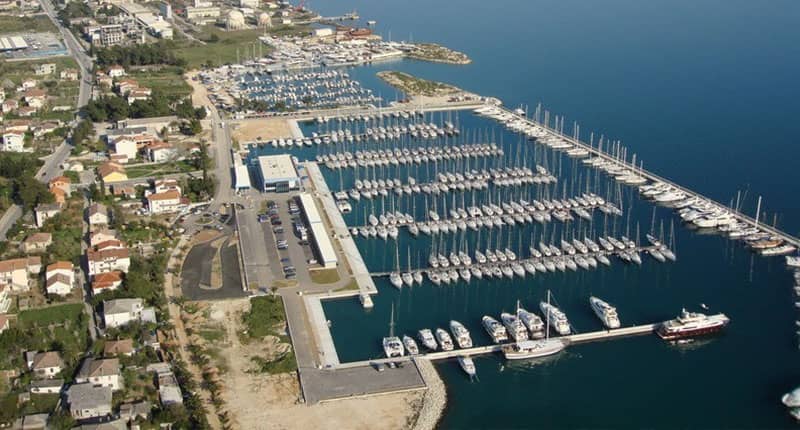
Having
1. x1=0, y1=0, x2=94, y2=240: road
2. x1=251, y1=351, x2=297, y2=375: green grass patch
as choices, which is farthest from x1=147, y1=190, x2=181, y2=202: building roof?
x1=251, y1=351, x2=297, y2=375: green grass patch

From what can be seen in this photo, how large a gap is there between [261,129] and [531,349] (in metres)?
25.9

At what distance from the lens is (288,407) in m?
21.2

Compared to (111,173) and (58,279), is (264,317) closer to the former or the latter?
(58,279)

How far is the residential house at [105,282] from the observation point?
26.4 metres

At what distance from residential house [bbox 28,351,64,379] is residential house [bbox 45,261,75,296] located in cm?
427

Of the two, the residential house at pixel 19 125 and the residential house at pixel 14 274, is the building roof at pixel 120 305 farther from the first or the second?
the residential house at pixel 19 125

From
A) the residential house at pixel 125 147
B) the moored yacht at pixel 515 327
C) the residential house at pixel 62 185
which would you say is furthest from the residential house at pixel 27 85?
the moored yacht at pixel 515 327

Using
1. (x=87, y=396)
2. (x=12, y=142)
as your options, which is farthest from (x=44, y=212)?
(x=87, y=396)

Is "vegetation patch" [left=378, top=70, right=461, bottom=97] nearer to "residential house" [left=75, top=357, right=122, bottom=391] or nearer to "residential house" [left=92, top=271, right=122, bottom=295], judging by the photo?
"residential house" [left=92, top=271, right=122, bottom=295]

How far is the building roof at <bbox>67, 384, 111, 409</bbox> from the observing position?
20438mm

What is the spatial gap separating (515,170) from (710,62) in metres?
32.0

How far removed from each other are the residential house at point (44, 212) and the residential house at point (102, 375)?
12.1 m

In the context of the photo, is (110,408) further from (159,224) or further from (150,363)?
(159,224)

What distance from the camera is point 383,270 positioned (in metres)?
29.2
